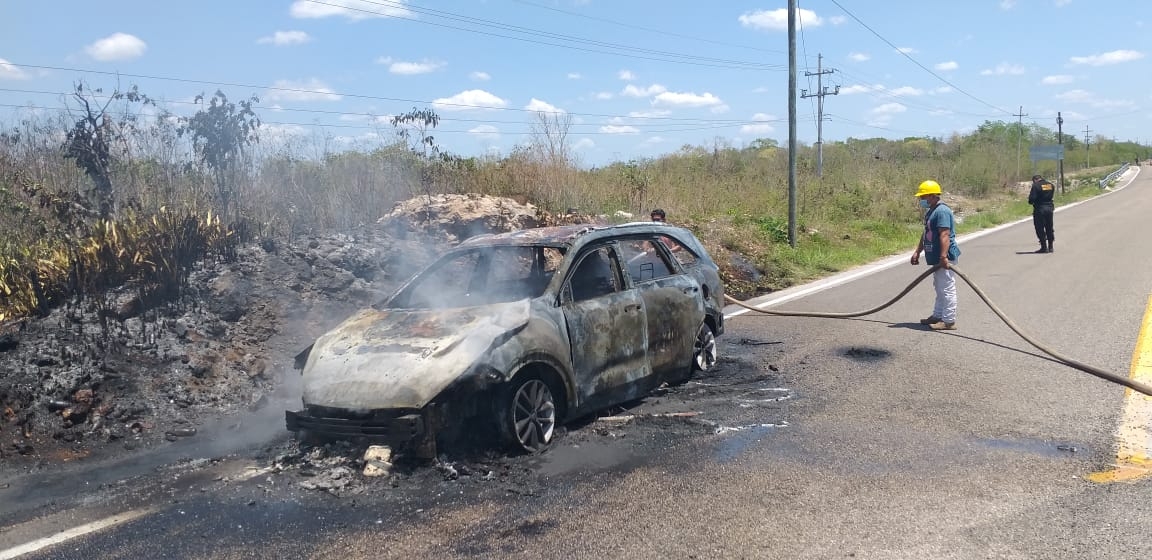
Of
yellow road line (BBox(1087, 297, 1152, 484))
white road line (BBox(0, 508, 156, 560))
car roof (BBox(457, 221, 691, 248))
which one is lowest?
white road line (BBox(0, 508, 156, 560))

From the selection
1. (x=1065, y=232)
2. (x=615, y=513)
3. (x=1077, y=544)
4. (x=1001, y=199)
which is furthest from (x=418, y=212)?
(x=1001, y=199)

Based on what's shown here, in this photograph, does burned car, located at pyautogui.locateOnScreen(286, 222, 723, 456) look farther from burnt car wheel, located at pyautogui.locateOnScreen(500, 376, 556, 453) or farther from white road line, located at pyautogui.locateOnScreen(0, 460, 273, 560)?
white road line, located at pyautogui.locateOnScreen(0, 460, 273, 560)

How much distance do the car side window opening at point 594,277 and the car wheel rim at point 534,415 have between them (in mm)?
799

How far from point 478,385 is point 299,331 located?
4267 mm

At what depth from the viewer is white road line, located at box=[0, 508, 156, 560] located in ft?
13.8

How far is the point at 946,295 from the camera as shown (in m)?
9.11

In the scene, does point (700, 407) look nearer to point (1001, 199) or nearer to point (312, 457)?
point (312, 457)

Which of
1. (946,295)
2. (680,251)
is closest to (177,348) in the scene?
(680,251)

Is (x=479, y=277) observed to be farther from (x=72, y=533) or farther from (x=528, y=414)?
(x=72, y=533)

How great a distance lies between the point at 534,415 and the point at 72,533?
2.58 meters

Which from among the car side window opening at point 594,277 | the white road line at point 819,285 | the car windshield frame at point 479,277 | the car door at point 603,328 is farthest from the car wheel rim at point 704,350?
the white road line at point 819,285

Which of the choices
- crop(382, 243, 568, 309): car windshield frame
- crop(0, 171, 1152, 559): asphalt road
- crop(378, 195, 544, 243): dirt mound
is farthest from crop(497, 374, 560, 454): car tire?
crop(378, 195, 544, 243): dirt mound

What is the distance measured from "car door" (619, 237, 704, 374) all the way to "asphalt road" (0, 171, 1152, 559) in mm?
827

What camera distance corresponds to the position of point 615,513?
14.3ft
